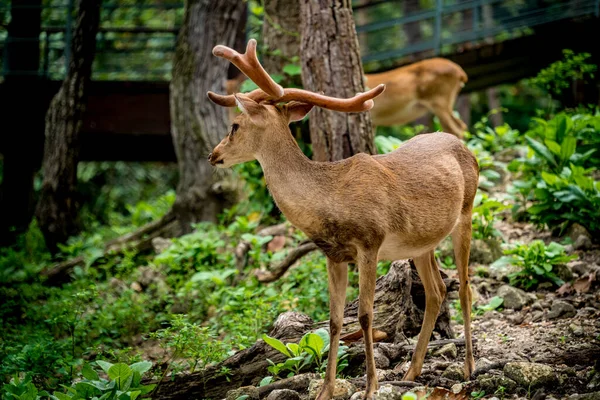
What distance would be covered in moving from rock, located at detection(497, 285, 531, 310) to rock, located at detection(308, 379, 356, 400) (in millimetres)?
2476

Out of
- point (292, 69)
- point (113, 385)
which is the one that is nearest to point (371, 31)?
point (292, 69)

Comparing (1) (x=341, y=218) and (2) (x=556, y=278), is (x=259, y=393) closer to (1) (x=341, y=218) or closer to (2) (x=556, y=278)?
(1) (x=341, y=218)

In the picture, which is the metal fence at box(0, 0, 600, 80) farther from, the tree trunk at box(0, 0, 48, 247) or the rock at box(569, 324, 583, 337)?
the rock at box(569, 324, 583, 337)

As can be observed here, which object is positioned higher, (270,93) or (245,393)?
(270,93)

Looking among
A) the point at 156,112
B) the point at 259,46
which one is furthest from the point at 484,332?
the point at 156,112

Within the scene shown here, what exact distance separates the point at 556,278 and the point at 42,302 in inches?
229

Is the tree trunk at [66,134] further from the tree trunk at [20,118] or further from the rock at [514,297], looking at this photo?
the rock at [514,297]

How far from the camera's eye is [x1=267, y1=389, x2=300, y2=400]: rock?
5.01 m

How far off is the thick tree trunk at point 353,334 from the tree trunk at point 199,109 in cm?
522

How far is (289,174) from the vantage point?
504 centimetres

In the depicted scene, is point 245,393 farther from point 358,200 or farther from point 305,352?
point 358,200

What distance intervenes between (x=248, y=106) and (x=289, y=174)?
495 mm

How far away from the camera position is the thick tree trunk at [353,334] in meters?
5.70

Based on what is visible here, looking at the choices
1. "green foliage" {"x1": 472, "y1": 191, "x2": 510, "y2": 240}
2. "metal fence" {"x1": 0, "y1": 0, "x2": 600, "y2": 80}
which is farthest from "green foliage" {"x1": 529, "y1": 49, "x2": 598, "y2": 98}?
"metal fence" {"x1": 0, "y1": 0, "x2": 600, "y2": 80}
